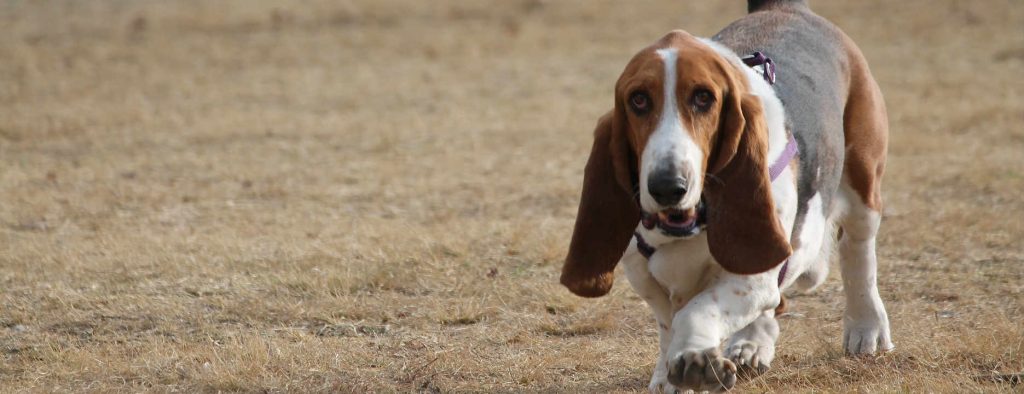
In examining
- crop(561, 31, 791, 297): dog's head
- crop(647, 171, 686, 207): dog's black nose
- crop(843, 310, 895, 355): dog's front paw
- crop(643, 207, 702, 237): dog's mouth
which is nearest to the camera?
crop(647, 171, 686, 207): dog's black nose

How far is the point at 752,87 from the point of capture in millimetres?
4371

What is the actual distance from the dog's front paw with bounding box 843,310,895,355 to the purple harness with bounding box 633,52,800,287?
105 centimetres

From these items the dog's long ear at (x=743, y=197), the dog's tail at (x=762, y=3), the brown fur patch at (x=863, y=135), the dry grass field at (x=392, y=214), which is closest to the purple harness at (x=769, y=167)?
the dog's long ear at (x=743, y=197)

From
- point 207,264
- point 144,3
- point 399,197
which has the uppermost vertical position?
point 207,264

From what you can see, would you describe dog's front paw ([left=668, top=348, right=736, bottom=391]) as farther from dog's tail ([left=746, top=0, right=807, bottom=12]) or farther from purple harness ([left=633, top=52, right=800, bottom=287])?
dog's tail ([left=746, top=0, right=807, bottom=12])

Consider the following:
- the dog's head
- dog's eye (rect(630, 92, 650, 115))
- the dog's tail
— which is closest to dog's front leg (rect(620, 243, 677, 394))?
the dog's head

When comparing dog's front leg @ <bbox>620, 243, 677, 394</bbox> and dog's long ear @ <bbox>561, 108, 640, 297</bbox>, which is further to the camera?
dog's front leg @ <bbox>620, 243, 677, 394</bbox>

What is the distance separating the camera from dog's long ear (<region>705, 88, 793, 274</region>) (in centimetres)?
406

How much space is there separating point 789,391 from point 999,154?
624cm

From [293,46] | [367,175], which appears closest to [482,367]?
[367,175]

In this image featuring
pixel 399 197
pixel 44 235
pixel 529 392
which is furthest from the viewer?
pixel 399 197

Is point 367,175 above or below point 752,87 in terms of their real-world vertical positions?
below

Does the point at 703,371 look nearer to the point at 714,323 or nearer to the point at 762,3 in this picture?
the point at 714,323

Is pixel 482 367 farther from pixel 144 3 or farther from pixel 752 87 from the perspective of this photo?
pixel 144 3
